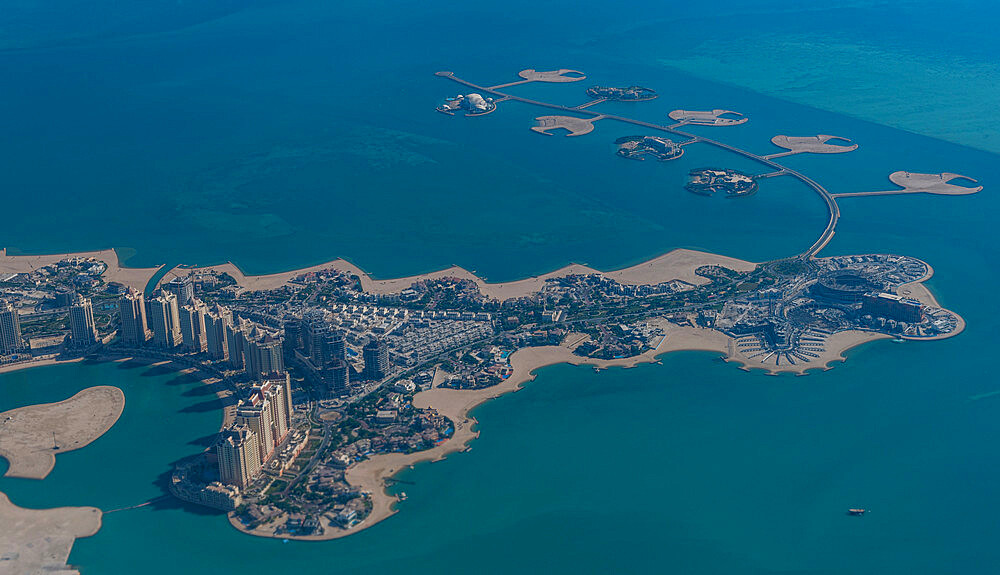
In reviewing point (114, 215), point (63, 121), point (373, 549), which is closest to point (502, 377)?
point (373, 549)

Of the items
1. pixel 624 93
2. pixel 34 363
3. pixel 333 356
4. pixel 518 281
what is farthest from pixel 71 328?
pixel 624 93

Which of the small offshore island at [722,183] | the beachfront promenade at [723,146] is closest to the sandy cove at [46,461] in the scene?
the beachfront promenade at [723,146]

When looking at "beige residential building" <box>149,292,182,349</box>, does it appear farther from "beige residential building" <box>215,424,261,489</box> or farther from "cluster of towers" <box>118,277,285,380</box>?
"beige residential building" <box>215,424,261,489</box>

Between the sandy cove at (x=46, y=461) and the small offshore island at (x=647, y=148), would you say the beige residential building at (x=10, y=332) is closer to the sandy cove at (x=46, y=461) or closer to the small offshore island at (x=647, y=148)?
the sandy cove at (x=46, y=461)

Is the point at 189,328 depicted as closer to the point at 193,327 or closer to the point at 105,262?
the point at 193,327

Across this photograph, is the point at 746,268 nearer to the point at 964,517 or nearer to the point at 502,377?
the point at 502,377

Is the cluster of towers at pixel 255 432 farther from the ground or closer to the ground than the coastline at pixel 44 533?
farther from the ground

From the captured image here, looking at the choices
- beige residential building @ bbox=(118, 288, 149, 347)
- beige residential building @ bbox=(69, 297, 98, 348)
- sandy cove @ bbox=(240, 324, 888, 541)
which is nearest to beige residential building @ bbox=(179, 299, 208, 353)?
beige residential building @ bbox=(118, 288, 149, 347)

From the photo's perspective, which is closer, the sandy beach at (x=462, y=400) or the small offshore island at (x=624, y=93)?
the sandy beach at (x=462, y=400)
